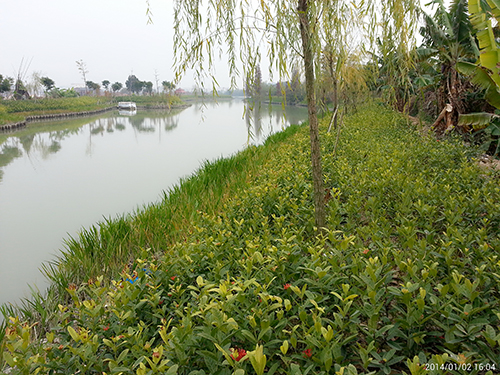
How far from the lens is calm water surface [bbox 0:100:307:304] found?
370 centimetres

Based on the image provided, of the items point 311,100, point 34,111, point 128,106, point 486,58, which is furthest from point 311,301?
point 128,106

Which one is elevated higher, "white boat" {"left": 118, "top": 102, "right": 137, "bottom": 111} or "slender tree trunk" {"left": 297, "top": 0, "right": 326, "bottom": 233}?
"white boat" {"left": 118, "top": 102, "right": 137, "bottom": 111}

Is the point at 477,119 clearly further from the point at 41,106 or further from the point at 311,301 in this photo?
the point at 41,106

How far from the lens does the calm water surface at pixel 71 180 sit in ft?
12.1

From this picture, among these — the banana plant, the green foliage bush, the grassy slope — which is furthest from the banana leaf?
the green foliage bush

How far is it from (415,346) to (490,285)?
0.49m

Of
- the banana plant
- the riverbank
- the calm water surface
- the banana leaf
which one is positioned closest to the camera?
the banana plant

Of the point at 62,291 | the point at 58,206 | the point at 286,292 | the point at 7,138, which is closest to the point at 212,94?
the point at 286,292

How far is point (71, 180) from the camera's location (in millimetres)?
7367

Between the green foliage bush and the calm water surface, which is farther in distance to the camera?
the green foliage bush

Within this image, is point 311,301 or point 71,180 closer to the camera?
point 311,301

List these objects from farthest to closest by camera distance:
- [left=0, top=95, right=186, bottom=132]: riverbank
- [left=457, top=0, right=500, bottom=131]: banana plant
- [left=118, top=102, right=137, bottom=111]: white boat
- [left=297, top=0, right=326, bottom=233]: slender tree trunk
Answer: [left=118, top=102, right=137, bottom=111]: white boat, [left=0, top=95, right=186, bottom=132]: riverbank, [left=457, top=0, right=500, bottom=131]: banana plant, [left=297, top=0, right=326, bottom=233]: slender tree trunk
